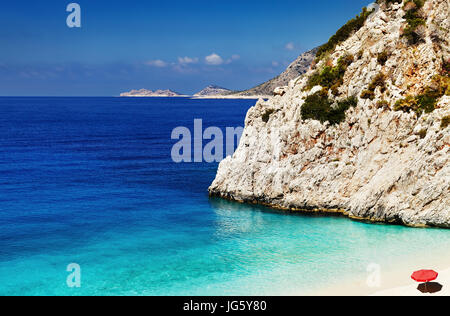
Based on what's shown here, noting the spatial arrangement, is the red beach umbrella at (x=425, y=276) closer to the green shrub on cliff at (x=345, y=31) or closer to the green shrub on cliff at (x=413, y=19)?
the green shrub on cliff at (x=413, y=19)

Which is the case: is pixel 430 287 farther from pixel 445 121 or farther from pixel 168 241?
pixel 168 241

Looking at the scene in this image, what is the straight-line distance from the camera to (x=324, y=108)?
132 feet

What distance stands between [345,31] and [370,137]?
15216mm

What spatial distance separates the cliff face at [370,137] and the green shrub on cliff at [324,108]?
129mm

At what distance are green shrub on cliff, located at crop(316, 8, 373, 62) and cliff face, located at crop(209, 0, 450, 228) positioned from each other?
1408mm

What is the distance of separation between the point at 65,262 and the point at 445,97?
3245 centimetres

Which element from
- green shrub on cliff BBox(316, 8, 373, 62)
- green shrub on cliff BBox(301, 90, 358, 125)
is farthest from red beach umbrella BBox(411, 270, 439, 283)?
green shrub on cliff BBox(316, 8, 373, 62)

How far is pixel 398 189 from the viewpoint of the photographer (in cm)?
3372

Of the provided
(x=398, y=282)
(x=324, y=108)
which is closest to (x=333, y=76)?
(x=324, y=108)

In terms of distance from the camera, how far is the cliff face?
33.2 m

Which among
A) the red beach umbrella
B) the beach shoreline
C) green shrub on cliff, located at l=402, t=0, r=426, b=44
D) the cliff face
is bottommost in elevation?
the beach shoreline

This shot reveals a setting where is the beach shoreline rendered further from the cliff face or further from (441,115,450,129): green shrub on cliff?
(441,115,450,129): green shrub on cliff

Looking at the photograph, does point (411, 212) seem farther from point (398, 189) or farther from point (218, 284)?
point (218, 284)
